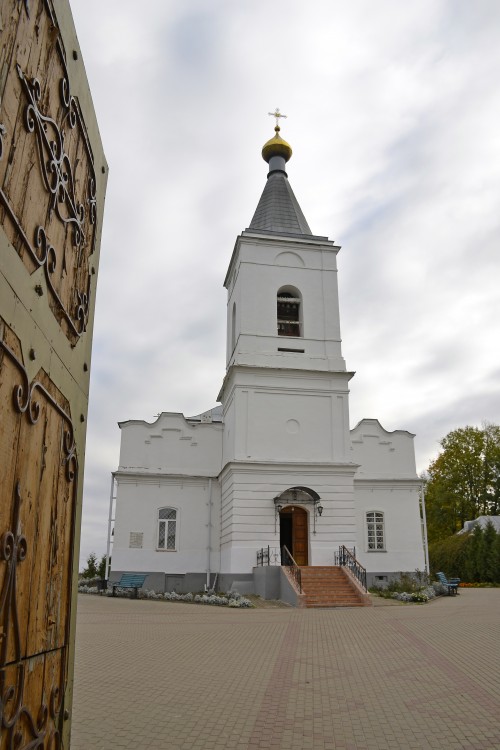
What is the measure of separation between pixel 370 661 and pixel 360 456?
1764 centimetres

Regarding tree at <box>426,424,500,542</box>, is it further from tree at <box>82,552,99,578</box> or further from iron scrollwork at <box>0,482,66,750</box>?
iron scrollwork at <box>0,482,66,750</box>

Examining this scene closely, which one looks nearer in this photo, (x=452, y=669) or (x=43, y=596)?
(x=43, y=596)

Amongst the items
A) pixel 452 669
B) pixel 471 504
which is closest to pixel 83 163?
pixel 452 669

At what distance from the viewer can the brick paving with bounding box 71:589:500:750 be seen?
551 centimetres

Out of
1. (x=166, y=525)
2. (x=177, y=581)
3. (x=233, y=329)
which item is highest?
(x=233, y=329)

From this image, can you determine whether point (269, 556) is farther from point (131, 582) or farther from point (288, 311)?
point (288, 311)

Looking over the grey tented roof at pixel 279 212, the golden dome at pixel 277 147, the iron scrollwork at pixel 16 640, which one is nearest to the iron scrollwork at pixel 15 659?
the iron scrollwork at pixel 16 640

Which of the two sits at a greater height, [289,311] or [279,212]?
[279,212]

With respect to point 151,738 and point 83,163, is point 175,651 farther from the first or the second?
point 83,163

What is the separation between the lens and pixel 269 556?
797 inches

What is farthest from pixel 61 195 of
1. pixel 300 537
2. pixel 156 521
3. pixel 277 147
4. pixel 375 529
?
pixel 277 147

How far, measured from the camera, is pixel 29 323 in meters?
1.97

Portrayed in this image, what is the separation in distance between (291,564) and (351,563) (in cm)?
203

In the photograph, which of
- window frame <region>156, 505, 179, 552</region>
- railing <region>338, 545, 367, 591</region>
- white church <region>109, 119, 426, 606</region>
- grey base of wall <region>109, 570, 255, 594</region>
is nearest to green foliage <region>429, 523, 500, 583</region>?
white church <region>109, 119, 426, 606</region>
